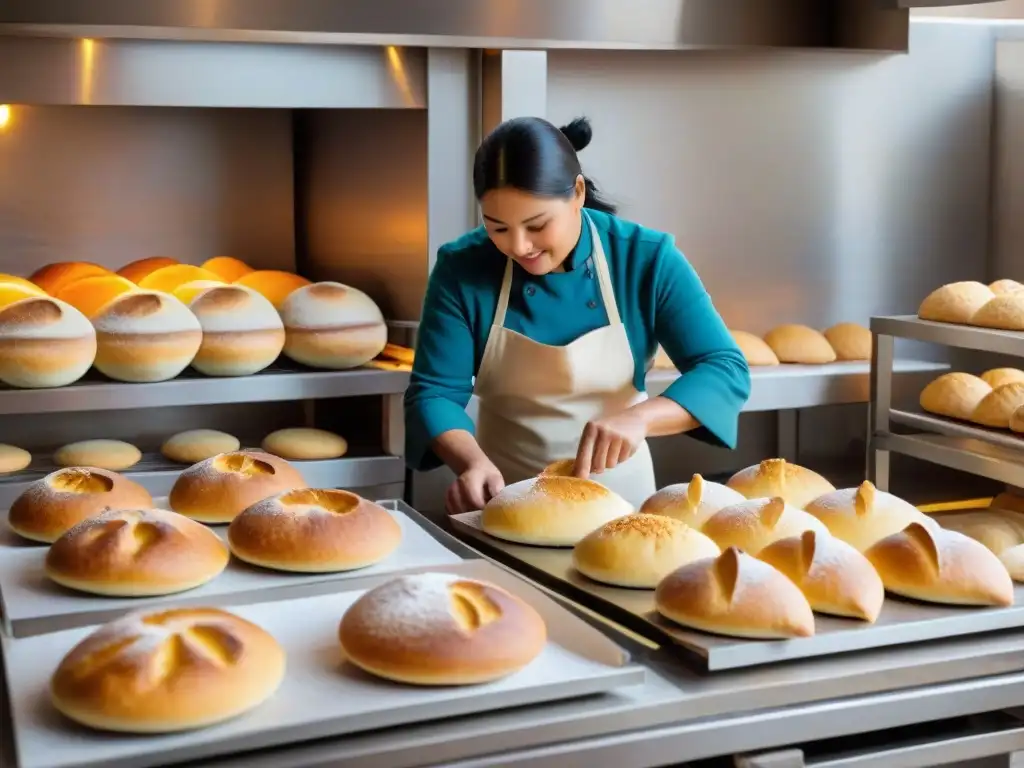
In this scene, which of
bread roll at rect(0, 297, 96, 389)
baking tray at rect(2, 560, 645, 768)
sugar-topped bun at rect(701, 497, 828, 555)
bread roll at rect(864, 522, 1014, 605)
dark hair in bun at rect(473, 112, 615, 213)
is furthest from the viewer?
bread roll at rect(0, 297, 96, 389)

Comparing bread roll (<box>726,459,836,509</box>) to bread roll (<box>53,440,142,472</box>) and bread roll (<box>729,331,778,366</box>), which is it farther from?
bread roll (<box>53,440,142,472</box>)

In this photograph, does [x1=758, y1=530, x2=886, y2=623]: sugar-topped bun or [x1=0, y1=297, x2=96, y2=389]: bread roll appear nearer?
[x1=758, y1=530, x2=886, y2=623]: sugar-topped bun

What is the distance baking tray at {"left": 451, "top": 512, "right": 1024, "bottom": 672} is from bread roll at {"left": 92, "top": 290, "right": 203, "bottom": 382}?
1.33m

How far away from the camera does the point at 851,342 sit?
10.4ft

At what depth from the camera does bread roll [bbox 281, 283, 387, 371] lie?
2.69m

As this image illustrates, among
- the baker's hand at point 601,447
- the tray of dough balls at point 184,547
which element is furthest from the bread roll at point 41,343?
the baker's hand at point 601,447

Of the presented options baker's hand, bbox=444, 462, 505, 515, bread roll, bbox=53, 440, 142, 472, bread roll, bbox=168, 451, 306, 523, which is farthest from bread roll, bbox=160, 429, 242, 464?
bread roll, bbox=168, 451, 306, 523

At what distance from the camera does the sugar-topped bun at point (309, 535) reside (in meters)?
1.36

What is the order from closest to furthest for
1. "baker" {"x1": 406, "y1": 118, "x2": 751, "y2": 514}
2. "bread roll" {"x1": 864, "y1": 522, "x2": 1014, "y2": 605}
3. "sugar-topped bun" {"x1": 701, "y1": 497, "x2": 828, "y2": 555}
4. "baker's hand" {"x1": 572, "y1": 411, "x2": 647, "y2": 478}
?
1. "bread roll" {"x1": 864, "y1": 522, "x2": 1014, "y2": 605}
2. "sugar-topped bun" {"x1": 701, "y1": 497, "x2": 828, "y2": 555}
3. "baker's hand" {"x1": 572, "y1": 411, "x2": 647, "y2": 478}
4. "baker" {"x1": 406, "y1": 118, "x2": 751, "y2": 514}

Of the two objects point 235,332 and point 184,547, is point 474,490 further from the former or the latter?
point 235,332

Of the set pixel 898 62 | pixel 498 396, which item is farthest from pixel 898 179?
pixel 498 396

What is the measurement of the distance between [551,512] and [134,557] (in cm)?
50

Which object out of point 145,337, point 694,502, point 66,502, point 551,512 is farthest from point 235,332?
point 694,502

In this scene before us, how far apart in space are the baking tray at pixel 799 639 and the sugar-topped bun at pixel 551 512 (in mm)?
99
